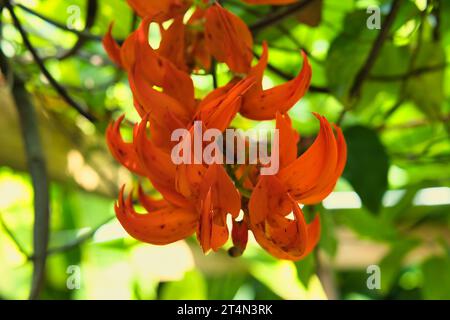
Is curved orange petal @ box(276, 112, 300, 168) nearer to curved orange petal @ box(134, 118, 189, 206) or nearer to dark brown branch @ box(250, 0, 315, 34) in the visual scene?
curved orange petal @ box(134, 118, 189, 206)

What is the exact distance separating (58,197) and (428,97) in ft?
2.53

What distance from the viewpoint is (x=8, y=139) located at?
39.6 inches

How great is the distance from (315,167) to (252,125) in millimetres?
308

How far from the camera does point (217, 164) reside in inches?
16.7

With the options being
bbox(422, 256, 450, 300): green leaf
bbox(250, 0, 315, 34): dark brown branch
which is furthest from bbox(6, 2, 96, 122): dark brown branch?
Result: bbox(422, 256, 450, 300): green leaf

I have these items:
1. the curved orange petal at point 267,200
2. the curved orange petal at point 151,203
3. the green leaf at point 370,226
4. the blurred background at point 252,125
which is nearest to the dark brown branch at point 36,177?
the blurred background at point 252,125

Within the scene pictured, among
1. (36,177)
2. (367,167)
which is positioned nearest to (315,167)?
(367,167)

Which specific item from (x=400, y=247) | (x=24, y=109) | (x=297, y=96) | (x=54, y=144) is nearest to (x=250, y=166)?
(x=297, y=96)

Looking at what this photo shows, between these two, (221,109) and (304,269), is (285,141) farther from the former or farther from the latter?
(304,269)

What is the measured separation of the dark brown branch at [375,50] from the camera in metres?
0.70

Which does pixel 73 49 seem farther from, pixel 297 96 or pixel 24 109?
pixel 297 96

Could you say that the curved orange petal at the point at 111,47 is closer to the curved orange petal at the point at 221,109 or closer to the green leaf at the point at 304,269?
the curved orange petal at the point at 221,109

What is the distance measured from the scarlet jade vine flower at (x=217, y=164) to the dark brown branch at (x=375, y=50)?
24 centimetres
